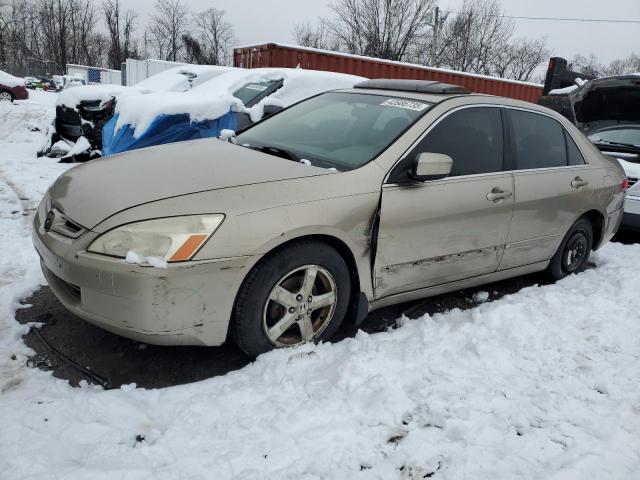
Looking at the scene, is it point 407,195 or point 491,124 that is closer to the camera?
point 407,195

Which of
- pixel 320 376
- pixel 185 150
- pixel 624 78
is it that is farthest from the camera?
pixel 624 78

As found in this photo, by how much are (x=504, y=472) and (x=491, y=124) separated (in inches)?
95.6

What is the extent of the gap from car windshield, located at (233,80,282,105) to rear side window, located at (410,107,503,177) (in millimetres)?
4240

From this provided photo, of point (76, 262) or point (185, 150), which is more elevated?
point (185, 150)

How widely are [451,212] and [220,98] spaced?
Result: 4.31m

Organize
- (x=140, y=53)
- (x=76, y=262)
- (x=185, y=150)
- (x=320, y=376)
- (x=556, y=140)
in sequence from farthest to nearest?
(x=140, y=53)
(x=556, y=140)
(x=185, y=150)
(x=320, y=376)
(x=76, y=262)

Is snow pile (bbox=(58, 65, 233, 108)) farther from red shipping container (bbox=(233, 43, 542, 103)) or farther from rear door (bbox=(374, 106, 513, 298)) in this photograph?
rear door (bbox=(374, 106, 513, 298))

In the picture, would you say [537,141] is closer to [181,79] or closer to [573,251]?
[573,251]

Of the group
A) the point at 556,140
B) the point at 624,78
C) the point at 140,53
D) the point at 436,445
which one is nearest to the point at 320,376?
the point at 436,445

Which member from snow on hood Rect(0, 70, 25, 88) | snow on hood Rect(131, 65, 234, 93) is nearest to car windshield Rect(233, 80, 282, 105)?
snow on hood Rect(131, 65, 234, 93)

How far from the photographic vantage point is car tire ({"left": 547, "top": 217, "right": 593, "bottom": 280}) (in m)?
4.41

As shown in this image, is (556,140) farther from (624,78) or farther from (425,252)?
(624,78)

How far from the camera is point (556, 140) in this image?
4.26 metres

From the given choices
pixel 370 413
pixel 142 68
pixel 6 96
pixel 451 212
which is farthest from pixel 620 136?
pixel 6 96
